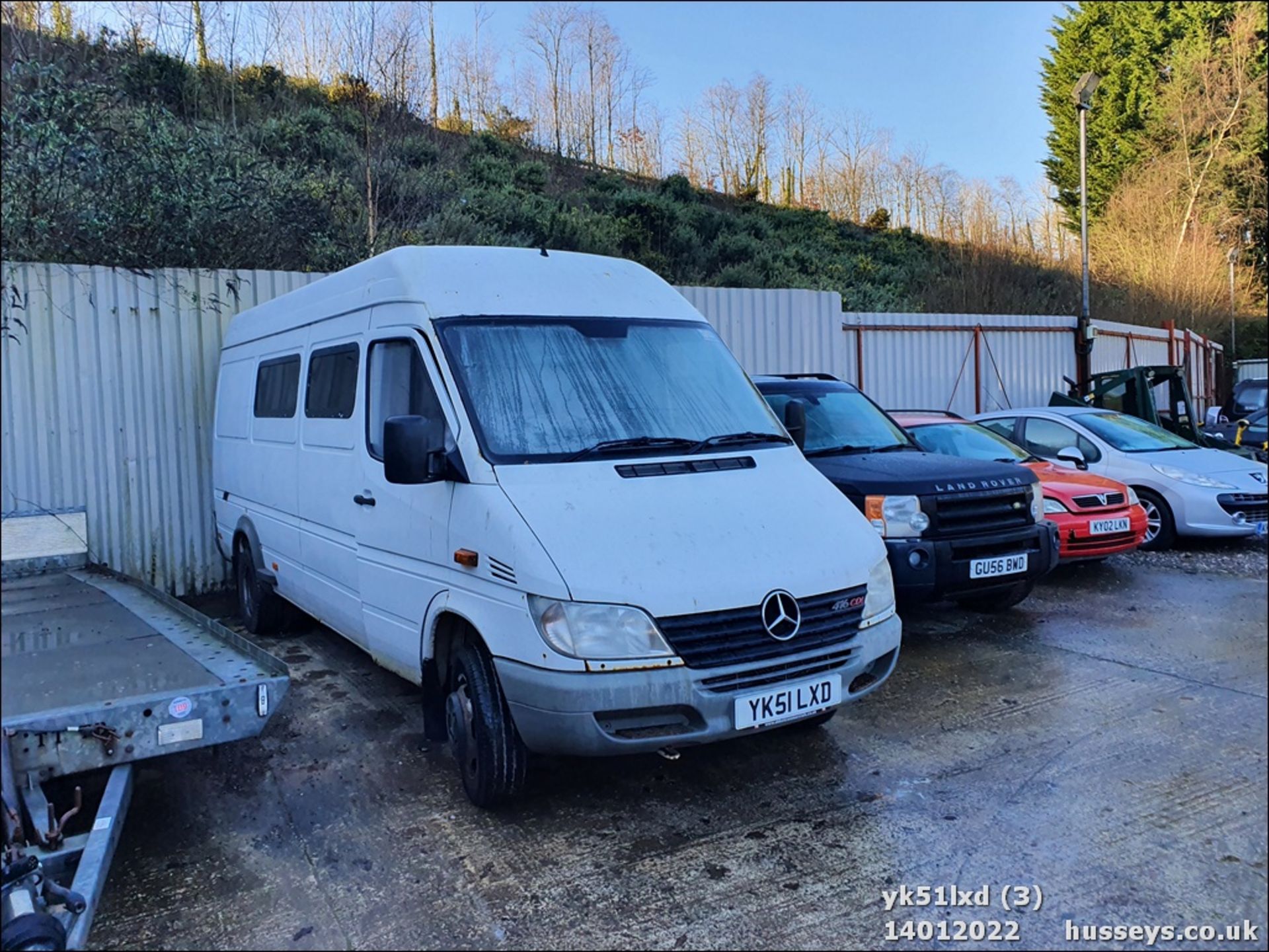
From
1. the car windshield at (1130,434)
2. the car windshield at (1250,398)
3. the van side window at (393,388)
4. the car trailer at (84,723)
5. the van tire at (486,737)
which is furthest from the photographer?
the car windshield at (1250,398)

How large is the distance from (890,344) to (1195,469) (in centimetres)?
481

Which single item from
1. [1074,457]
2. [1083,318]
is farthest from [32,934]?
[1083,318]

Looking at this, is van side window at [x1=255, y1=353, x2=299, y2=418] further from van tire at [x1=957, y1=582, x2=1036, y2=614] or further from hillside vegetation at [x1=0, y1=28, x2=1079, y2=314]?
van tire at [x1=957, y1=582, x2=1036, y2=614]

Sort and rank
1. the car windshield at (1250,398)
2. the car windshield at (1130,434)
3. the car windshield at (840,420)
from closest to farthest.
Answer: the car windshield at (840,420), the car windshield at (1130,434), the car windshield at (1250,398)

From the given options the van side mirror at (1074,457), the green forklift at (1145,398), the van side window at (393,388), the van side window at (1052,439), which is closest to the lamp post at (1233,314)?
the green forklift at (1145,398)

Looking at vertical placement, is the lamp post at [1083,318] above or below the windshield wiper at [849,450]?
above

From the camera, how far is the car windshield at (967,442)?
876 cm

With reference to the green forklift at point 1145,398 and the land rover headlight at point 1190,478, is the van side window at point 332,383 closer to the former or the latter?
the land rover headlight at point 1190,478

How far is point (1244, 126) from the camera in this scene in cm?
1686

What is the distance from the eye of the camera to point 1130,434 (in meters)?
9.90

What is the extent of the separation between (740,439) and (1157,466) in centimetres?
675

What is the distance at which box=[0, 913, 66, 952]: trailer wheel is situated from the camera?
7.85 ft

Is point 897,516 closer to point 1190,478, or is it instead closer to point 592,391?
point 592,391

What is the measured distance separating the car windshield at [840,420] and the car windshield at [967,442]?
1296mm
